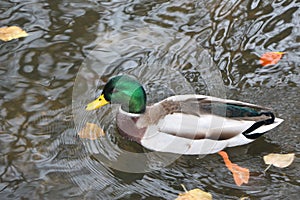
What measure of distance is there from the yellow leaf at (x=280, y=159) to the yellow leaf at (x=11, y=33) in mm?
2750

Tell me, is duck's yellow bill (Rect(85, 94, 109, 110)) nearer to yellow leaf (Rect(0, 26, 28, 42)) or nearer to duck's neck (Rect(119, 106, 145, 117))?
duck's neck (Rect(119, 106, 145, 117))

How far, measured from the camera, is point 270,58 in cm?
553

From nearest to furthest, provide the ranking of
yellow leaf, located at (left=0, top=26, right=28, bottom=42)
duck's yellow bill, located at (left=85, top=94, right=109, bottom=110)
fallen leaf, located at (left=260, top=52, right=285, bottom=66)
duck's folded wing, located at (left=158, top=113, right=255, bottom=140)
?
duck's folded wing, located at (left=158, top=113, right=255, bottom=140), duck's yellow bill, located at (left=85, top=94, right=109, bottom=110), fallen leaf, located at (left=260, top=52, right=285, bottom=66), yellow leaf, located at (left=0, top=26, right=28, bottom=42)

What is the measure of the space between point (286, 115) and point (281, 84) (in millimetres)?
398

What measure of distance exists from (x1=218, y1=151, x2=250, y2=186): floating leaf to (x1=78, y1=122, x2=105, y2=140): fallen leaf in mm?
1056

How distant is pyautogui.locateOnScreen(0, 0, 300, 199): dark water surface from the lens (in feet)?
14.7

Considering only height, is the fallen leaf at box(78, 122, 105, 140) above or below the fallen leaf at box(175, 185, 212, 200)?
above

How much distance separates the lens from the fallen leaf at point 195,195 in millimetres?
4316

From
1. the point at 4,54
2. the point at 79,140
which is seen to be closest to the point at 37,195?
the point at 79,140

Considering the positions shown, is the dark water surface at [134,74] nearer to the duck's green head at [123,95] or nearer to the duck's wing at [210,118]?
the duck's wing at [210,118]

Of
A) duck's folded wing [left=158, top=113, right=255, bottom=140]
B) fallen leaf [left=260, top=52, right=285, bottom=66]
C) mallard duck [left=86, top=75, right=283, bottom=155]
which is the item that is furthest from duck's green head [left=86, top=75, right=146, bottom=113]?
fallen leaf [left=260, top=52, right=285, bottom=66]

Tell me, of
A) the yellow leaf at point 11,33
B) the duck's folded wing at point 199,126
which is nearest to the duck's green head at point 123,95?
the duck's folded wing at point 199,126

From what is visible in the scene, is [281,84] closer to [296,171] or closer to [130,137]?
[296,171]

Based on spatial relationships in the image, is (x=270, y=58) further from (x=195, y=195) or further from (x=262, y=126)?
(x=195, y=195)
